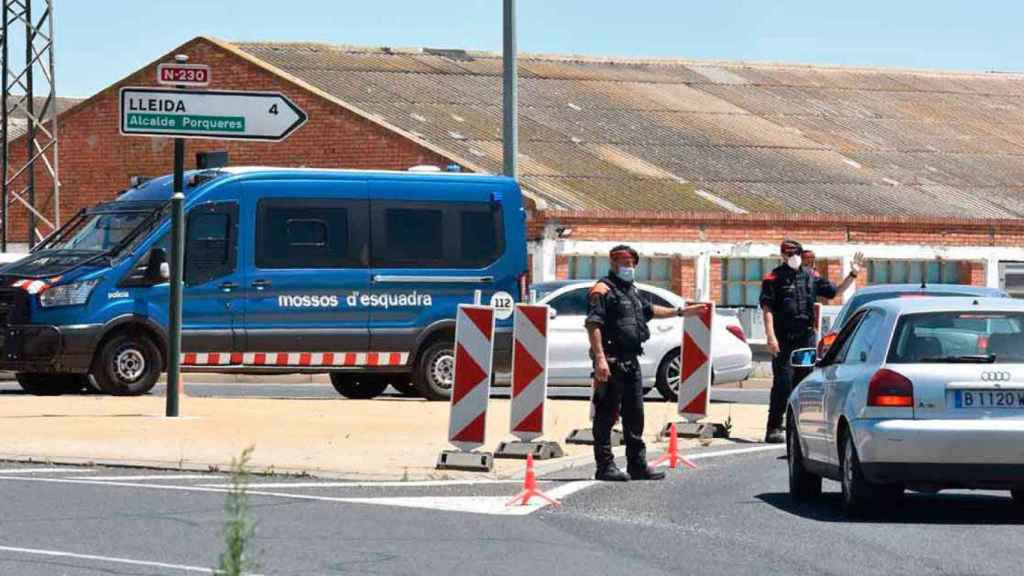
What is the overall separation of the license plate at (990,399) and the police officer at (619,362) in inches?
131

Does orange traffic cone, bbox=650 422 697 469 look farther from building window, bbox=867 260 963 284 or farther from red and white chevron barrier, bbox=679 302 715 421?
building window, bbox=867 260 963 284

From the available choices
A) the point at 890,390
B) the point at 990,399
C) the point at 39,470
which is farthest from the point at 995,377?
the point at 39,470

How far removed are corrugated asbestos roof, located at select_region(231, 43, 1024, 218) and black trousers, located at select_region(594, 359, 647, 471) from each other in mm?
27221

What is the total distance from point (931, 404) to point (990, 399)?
0.36 metres

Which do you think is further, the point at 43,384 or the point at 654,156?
the point at 654,156

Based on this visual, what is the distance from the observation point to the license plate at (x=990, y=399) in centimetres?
1377

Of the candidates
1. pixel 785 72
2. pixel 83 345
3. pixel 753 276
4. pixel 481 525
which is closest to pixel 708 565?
pixel 481 525

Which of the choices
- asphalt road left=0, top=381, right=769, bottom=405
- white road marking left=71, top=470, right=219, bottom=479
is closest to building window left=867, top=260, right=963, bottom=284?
asphalt road left=0, top=381, right=769, bottom=405

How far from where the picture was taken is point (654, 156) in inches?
2015

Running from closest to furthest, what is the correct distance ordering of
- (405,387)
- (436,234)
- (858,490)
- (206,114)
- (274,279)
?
(858,490), (206,114), (274,279), (436,234), (405,387)

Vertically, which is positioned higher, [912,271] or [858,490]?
[912,271]

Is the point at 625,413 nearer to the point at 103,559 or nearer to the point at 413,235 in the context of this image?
the point at 103,559

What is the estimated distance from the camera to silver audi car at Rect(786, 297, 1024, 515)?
Answer: 1371 centimetres

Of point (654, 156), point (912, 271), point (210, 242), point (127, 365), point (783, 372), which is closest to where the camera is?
point (783, 372)
